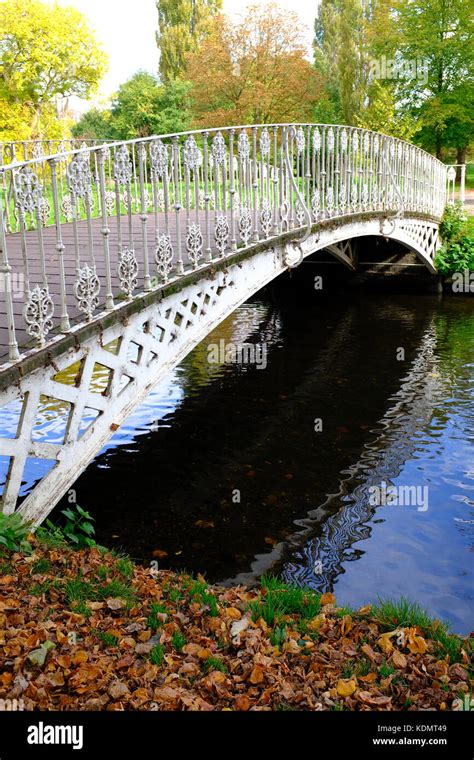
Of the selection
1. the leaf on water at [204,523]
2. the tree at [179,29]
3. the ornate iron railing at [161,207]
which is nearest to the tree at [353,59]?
the tree at [179,29]

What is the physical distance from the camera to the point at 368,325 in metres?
18.0

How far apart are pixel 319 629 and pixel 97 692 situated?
1.61 m

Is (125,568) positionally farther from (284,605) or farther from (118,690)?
(118,690)

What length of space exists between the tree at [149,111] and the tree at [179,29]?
339 cm

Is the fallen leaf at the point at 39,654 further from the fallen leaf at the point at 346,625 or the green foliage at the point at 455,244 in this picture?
the green foliage at the point at 455,244

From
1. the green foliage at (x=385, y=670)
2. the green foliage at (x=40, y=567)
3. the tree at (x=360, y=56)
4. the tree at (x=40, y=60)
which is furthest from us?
the tree at (x=360, y=56)

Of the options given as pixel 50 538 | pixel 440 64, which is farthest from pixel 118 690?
pixel 440 64

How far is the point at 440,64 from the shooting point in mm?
30484

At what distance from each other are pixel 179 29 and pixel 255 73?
16.4 metres

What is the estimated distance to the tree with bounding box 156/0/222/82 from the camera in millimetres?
48031

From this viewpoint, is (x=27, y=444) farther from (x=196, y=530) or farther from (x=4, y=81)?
(x=4, y=81)

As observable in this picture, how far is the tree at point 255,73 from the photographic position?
112 feet
